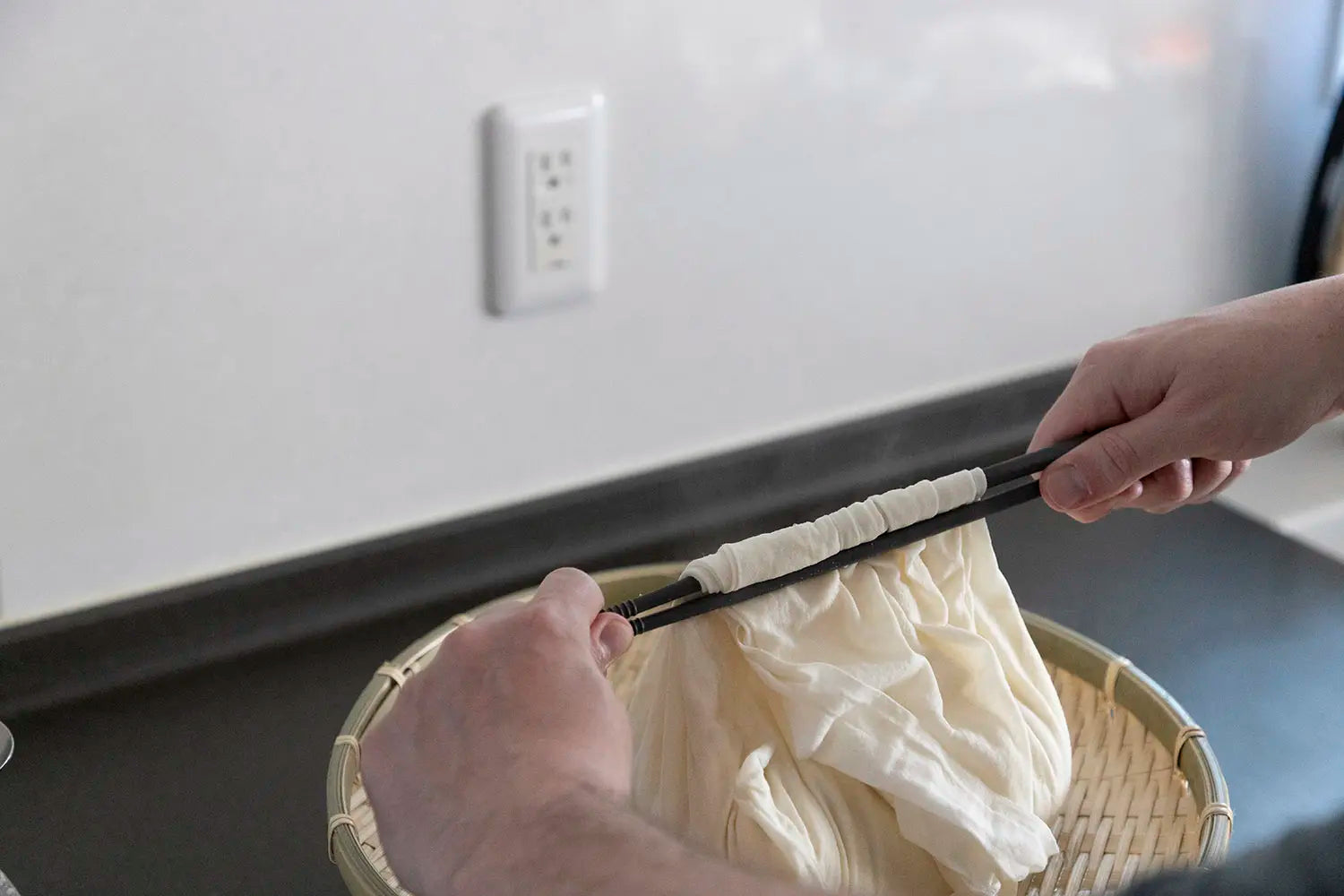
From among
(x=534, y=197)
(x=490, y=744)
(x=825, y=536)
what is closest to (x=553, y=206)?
(x=534, y=197)

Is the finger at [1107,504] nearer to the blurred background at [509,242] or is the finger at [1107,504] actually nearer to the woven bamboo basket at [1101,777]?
the woven bamboo basket at [1101,777]

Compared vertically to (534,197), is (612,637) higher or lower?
lower

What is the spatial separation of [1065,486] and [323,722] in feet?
1.57

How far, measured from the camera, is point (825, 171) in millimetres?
1032

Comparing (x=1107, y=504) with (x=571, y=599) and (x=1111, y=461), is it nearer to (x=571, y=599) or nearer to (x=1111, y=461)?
(x=1111, y=461)

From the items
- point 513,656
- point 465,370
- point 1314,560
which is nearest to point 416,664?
point 513,656

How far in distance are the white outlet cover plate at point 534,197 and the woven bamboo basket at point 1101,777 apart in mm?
234

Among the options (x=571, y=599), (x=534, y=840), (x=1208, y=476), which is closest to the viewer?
(x=534, y=840)

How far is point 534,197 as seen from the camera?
0.90 m

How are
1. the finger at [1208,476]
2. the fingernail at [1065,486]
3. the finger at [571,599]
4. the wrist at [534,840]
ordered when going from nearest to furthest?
1. the wrist at [534,840]
2. the finger at [571,599]
3. the fingernail at [1065,486]
4. the finger at [1208,476]

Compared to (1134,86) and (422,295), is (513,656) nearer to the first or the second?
(422,295)

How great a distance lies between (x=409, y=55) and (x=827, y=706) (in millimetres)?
460

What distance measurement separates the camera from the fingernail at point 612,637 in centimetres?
61

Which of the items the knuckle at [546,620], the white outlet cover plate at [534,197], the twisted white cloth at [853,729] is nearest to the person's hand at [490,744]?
the knuckle at [546,620]
